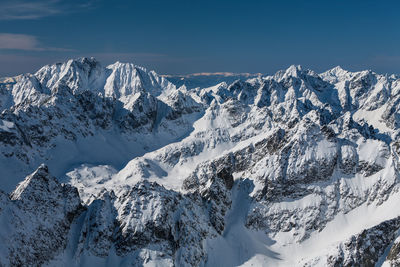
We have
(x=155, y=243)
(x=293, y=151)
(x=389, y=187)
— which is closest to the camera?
(x=155, y=243)

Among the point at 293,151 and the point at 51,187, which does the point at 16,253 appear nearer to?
the point at 51,187

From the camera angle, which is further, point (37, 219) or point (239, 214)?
point (239, 214)

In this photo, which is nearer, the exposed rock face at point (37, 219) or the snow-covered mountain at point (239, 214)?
the exposed rock face at point (37, 219)

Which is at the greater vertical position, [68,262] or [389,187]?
[389,187]

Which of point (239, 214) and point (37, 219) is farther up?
point (37, 219)

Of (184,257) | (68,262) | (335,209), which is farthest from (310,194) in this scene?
(68,262)

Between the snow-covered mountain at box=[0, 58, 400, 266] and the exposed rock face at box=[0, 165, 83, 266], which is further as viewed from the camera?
the snow-covered mountain at box=[0, 58, 400, 266]

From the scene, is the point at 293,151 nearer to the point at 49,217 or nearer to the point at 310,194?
the point at 310,194

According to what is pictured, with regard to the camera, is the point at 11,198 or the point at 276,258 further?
the point at 276,258

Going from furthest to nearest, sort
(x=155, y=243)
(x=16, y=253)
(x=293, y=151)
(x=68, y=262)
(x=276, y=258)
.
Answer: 1. (x=293, y=151)
2. (x=276, y=258)
3. (x=155, y=243)
4. (x=68, y=262)
5. (x=16, y=253)

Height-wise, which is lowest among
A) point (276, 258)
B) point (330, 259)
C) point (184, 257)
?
point (276, 258)
